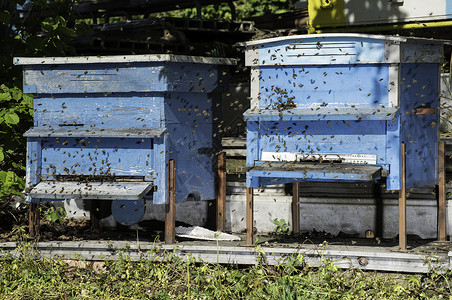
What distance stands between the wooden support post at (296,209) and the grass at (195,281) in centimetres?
97

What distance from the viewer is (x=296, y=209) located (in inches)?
261

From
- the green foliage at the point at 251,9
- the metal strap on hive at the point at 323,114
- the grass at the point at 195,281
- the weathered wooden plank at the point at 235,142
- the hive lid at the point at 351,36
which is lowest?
the grass at the point at 195,281

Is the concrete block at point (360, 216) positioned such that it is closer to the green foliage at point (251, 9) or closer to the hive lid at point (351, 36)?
the hive lid at point (351, 36)

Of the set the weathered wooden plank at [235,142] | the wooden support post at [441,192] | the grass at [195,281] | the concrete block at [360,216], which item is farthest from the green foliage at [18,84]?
the wooden support post at [441,192]

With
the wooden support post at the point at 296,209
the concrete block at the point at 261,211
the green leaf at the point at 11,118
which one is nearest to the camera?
the green leaf at the point at 11,118

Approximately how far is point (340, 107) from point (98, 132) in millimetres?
2149

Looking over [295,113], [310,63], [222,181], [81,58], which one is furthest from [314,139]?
[81,58]

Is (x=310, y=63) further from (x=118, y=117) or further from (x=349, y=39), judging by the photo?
(x=118, y=117)

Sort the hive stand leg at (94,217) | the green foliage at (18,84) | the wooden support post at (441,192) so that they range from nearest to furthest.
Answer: the wooden support post at (441,192)
the green foliage at (18,84)
the hive stand leg at (94,217)

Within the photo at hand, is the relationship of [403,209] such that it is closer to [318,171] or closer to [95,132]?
[318,171]

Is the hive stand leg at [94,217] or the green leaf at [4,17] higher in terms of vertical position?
the green leaf at [4,17]

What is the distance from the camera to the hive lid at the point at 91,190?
579 cm

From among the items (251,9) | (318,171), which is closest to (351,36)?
(318,171)

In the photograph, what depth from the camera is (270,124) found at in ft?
18.9
